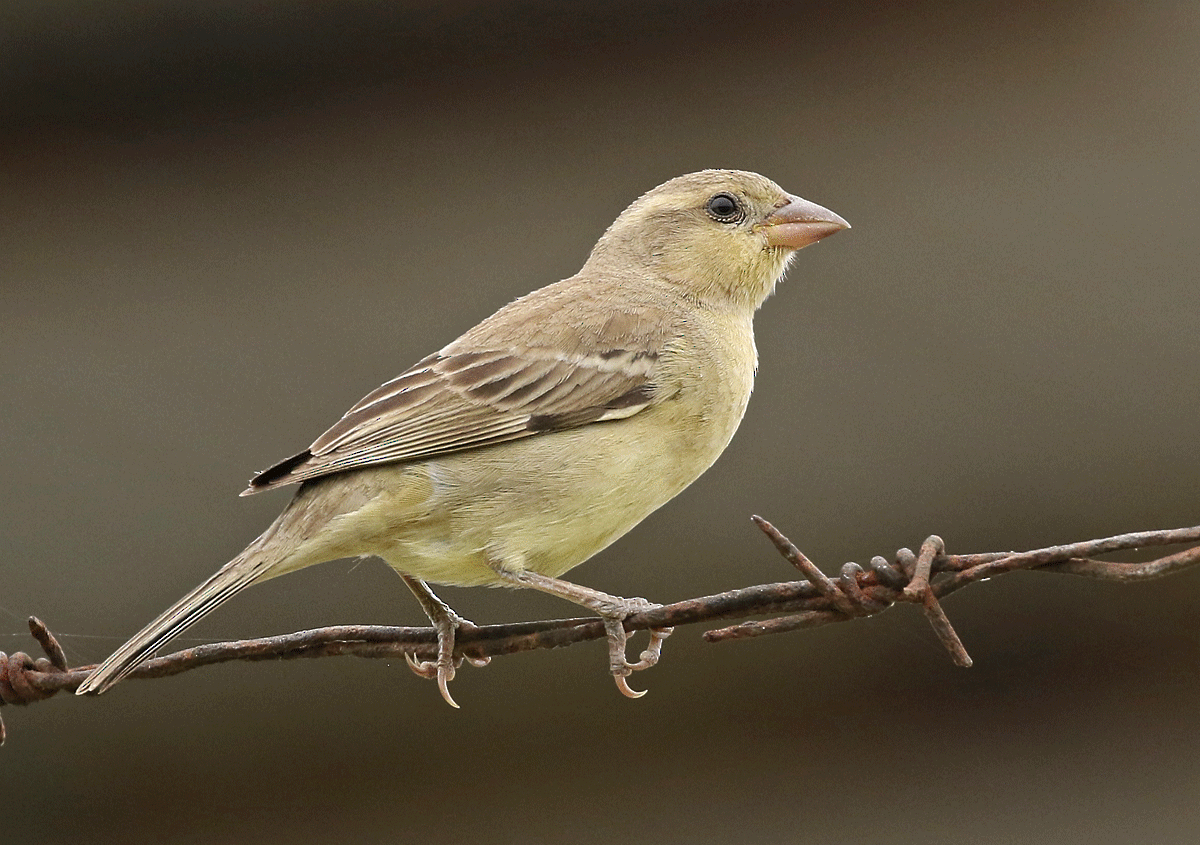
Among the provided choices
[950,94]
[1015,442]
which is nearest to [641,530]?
[1015,442]

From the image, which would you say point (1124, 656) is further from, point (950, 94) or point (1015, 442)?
point (950, 94)

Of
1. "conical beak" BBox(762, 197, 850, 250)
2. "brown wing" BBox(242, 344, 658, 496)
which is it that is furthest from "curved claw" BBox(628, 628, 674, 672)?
"conical beak" BBox(762, 197, 850, 250)

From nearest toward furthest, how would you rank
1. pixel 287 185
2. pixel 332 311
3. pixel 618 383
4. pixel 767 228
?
pixel 618 383 < pixel 767 228 < pixel 332 311 < pixel 287 185

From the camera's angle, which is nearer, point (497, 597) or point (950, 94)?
point (497, 597)

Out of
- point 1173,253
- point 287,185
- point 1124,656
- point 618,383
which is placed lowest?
point 1124,656

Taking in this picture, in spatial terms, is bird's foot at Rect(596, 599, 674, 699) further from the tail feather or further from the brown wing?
the tail feather
